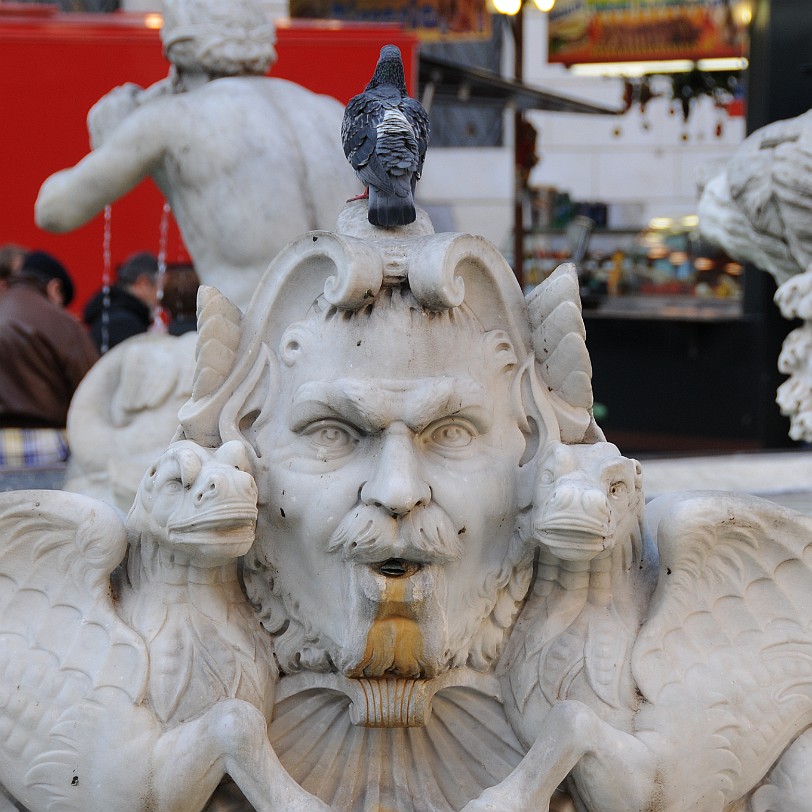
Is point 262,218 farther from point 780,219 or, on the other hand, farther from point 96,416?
point 780,219

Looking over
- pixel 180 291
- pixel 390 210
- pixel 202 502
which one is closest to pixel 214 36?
pixel 180 291

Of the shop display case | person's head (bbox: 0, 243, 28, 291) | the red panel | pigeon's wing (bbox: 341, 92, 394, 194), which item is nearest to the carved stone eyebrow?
pigeon's wing (bbox: 341, 92, 394, 194)

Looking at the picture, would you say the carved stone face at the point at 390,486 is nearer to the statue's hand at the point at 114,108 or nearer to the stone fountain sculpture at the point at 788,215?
the stone fountain sculpture at the point at 788,215

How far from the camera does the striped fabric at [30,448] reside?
5285 mm

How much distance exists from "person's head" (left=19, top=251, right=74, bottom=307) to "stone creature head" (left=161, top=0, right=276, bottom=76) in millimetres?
1900

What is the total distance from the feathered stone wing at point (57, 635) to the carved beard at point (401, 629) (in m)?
0.19

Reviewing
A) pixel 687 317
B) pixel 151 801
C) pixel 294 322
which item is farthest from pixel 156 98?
pixel 687 317

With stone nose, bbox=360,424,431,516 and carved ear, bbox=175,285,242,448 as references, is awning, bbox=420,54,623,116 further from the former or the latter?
stone nose, bbox=360,424,431,516

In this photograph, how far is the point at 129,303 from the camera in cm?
604

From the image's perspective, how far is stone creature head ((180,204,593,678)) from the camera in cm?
177

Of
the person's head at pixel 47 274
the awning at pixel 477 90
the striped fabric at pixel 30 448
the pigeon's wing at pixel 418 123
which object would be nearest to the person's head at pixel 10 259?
the person's head at pixel 47 274

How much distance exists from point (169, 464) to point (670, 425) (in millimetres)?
6065

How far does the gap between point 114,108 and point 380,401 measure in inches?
99.0

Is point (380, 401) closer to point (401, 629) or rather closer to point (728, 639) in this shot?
point (401, 629)
